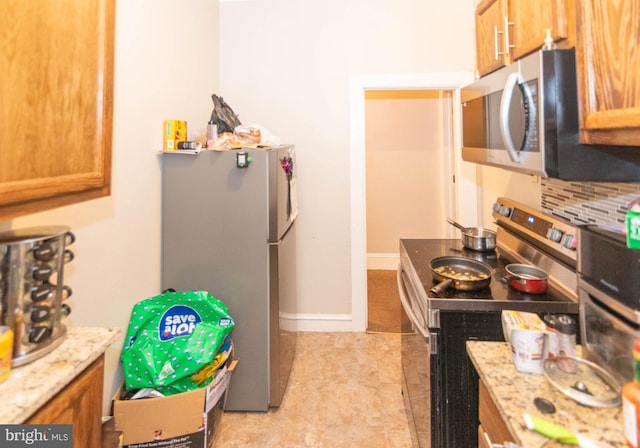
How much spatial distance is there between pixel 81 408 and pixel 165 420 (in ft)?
2.26

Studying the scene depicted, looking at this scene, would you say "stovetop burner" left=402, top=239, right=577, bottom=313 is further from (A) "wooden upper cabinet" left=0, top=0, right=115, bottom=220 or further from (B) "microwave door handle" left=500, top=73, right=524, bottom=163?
(A) "wooden upper cabinet" left=0, top=0, right=115, bottom=220

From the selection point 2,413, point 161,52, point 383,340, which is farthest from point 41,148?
point 383,340

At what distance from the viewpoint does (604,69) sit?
0.88 metres

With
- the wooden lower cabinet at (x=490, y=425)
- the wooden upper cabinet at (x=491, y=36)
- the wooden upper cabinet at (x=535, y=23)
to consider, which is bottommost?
the wooden lower cabinet at (x=490, y=425)

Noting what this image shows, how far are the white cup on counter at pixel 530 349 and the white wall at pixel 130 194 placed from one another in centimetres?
146

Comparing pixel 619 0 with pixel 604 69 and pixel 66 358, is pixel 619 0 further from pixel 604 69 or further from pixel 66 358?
pixel 66 358

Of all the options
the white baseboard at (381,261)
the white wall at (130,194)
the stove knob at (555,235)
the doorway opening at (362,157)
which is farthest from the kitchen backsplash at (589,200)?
the white baseboard at (381,261)

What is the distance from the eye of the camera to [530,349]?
34.5 inches

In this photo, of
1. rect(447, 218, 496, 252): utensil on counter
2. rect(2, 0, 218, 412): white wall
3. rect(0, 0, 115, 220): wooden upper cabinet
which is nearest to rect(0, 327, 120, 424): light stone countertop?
rect(0, 0, 115, 220): wooden upper cabinet

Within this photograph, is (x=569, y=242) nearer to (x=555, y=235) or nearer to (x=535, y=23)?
(x=555, y=235)

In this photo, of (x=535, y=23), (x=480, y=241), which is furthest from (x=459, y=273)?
(x=535, y=23)

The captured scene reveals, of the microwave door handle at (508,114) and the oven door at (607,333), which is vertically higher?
the microwave door handle at (508,114)

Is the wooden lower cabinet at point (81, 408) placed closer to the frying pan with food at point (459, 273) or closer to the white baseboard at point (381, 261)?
the frying pan with food at point (459, 273)

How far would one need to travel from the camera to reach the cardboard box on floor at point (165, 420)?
1.40 metres
